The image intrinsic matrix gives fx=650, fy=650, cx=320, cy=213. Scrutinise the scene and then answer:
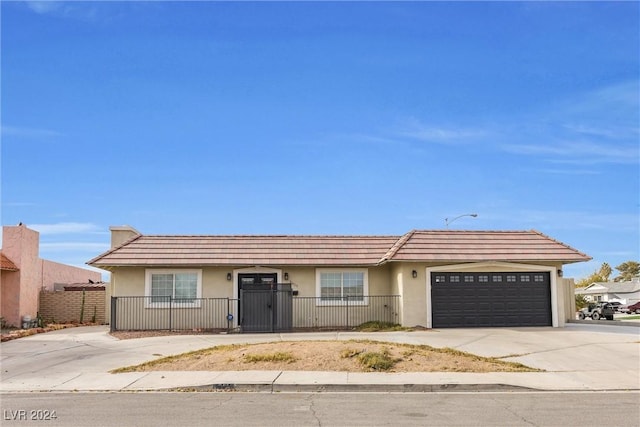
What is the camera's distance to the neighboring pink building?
28391 mm

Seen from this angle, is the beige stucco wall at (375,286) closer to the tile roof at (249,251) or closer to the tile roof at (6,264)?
the tile roof at (249,251)

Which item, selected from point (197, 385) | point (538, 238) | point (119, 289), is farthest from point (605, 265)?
point (197, 385)

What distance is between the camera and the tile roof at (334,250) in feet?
84.5

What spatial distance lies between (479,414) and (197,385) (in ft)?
19.8

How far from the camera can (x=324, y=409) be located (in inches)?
433

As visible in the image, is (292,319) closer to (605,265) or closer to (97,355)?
(97,355)

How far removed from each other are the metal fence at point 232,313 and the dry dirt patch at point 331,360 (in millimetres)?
8493

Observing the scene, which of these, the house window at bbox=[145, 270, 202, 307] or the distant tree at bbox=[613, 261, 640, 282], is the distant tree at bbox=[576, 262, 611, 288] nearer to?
the distant tree at bbox=[613, 261, 640, 282]

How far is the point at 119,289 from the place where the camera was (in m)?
26.5

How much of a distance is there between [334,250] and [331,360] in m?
12.2

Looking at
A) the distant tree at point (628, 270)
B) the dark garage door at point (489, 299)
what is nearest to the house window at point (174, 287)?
the dark garage door at point (489, 299)

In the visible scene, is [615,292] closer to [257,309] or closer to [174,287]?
[257,309]

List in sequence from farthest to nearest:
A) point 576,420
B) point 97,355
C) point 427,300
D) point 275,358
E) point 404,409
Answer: point 427,300 → point 97,355 → point 275,358 → point 404,409 → point 576,420

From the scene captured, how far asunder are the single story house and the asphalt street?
1237cm
